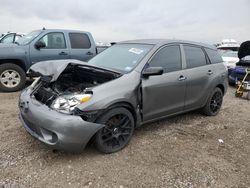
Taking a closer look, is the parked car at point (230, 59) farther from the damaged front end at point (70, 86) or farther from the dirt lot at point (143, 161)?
Answer: the damaged front end at point (70, 86)

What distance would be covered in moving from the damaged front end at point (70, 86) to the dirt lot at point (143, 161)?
72 cm

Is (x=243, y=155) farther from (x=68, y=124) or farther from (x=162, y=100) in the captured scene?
(x=68, y=124)

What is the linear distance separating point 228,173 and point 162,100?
57.3 inches

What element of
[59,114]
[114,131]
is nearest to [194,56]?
[114,131]

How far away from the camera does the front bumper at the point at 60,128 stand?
2.99m

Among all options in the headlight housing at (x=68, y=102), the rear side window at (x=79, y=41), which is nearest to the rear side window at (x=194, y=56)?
the headlight housing at (x=68, y=102)

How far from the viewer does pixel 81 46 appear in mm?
7918

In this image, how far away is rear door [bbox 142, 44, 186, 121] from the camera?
3.85 metres

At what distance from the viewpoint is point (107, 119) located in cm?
332

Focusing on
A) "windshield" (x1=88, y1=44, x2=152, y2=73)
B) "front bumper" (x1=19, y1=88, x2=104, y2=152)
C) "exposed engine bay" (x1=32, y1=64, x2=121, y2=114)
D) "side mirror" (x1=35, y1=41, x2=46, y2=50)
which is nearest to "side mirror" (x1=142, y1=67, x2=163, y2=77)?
"windshield" (x1=88, y1=44, x2=152, y2=73)

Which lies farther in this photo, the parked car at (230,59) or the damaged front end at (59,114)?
the parked car at (230,59)

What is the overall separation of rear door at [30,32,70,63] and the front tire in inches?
177

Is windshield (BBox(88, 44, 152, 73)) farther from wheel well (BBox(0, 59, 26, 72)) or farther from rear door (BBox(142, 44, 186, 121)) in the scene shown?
wheel well (BBox(0, 59, 26, 72))

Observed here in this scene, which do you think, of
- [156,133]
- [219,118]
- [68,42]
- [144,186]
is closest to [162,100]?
[156,133]
